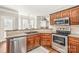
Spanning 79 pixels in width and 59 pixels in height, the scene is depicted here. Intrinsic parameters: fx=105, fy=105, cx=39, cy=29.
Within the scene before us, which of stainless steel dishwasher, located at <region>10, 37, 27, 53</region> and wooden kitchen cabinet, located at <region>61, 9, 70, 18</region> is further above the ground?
wooden kitchen cabinet, located at <region>61, 9, 70, 18</region>

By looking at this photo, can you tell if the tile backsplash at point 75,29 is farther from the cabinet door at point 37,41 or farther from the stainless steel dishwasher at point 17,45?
the stainless steel dishwasher at point 17,45

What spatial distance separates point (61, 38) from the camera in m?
3.11

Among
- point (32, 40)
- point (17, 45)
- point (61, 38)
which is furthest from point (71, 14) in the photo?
point (17, 45)

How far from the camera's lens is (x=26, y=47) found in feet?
10.5

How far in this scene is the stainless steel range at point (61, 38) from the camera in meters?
2.95

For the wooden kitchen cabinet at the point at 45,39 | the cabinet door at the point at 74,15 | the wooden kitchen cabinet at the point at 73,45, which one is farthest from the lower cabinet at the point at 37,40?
the cabinet door at the point at 74,15

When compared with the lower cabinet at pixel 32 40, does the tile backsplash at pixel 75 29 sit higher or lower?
higher

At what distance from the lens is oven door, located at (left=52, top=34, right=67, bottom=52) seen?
2968 millimetres

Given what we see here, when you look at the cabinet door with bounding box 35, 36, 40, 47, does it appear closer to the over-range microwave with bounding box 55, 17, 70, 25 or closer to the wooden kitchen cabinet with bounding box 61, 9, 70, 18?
the over-range microwave with bounding box 55, 17, 70, 25

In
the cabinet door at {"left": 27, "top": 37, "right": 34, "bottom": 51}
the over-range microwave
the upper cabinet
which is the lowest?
the cabinet door at {"left": 27, "top": 37, "right": 34, "bottom": 51}

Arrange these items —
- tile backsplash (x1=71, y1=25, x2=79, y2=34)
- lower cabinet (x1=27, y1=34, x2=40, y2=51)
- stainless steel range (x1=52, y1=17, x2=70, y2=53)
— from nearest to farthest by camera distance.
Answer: stainless steel range (x1=52, y1=17, x2=70, y2=53), tile backsplash (x1=71, y1=25, x2=79, y2=34), lower cabinet (x1=27, y1=34, x2=40, y2=51)

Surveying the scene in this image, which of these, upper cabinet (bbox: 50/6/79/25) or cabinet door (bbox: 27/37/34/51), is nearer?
upper cabinet (bbox: 50/6/79/25)

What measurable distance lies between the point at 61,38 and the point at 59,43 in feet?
0.72

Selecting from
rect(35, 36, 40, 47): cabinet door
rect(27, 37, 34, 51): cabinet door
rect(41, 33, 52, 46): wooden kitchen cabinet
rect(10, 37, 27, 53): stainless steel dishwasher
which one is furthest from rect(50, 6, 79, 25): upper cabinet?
rect(10, 37, 27, 53): stainless steel dishwasher
